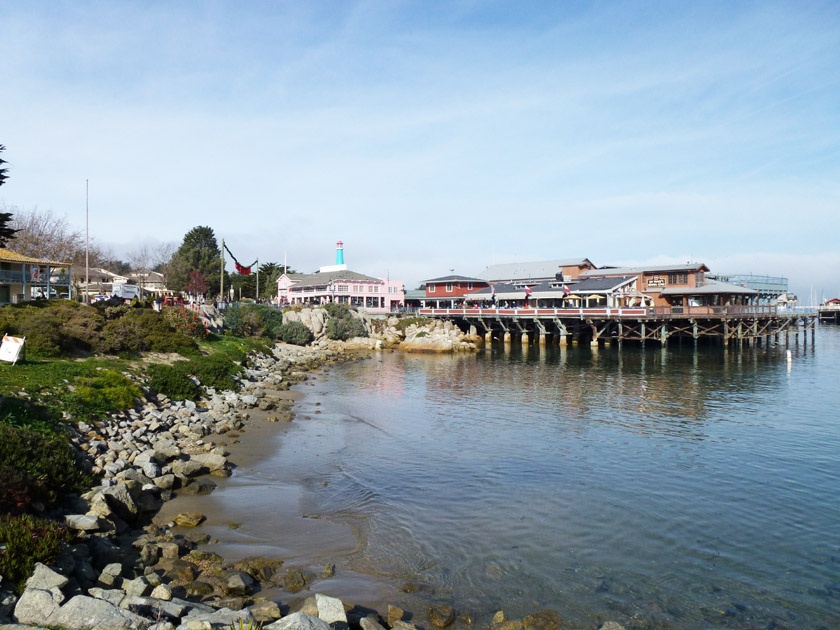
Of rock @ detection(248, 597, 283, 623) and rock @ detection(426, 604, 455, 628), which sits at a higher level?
rock @ detection(248, 597, 283, 623)

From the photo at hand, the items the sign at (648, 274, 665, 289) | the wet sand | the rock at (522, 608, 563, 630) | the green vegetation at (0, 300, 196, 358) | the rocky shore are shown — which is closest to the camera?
the rocky shore

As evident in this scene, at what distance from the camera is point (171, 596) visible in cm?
903

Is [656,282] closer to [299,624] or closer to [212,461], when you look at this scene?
[212,461]

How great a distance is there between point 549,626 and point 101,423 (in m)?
15.1

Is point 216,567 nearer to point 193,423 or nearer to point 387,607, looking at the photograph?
point 387,607

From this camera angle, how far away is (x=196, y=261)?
9631 centimetres

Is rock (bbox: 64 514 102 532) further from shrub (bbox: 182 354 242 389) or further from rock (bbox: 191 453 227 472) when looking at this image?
shrub (bbox: 182 354 242 389)

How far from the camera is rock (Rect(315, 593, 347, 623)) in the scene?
8.47 meters

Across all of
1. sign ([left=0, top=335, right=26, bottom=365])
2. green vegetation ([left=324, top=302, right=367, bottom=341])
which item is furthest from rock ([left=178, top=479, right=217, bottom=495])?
green vegetation ([left=324, top=302, right=367, bottom=341])

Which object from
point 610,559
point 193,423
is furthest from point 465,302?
point 610,559

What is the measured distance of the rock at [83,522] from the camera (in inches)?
422

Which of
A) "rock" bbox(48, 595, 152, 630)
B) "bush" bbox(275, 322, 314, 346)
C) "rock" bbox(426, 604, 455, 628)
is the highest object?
"bush" bbox(275, 322, 314, 346)

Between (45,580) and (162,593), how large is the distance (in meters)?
1.65

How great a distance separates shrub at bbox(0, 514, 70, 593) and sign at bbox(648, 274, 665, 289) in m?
70.5
